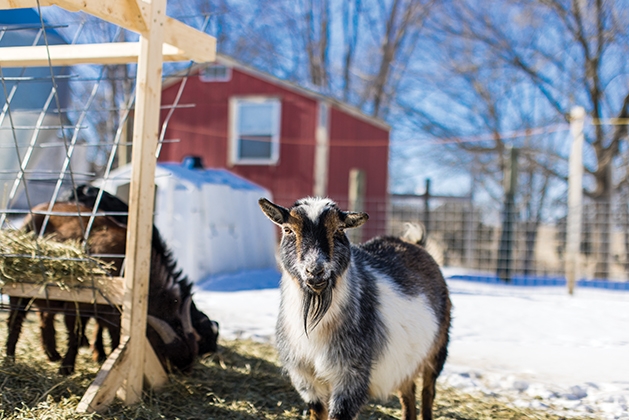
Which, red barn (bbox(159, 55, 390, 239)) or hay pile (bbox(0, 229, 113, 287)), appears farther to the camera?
red barn (bbox(159, 55, 390, 239))

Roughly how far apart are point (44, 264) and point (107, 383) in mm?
977

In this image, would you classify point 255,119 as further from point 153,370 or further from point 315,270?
point 315,270

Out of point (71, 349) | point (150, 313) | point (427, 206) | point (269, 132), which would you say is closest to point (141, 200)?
point (150, 313)

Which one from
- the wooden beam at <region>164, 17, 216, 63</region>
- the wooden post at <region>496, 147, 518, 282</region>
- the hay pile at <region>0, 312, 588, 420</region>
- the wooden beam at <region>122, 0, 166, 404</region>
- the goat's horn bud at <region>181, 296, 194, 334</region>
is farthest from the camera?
the wooden post at <region>496, 147, 518, 282</region>

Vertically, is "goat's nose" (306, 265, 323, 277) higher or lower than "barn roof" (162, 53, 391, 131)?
lower

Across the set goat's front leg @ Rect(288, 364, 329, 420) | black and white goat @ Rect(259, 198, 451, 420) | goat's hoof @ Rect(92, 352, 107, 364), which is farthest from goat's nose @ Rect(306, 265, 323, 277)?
goat's hoof @ Rect(92, 352, 107, 364)

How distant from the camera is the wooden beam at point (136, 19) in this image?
10.8 feet

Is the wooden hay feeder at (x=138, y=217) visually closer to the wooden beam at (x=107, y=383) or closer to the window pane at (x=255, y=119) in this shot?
the wooden beam at (x=107, y=383)

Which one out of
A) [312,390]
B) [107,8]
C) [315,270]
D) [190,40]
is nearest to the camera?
[315,270]

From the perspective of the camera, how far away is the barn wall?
Result: 44.8 ft

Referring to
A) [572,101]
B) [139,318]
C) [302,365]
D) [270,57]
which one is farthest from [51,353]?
[270,57]

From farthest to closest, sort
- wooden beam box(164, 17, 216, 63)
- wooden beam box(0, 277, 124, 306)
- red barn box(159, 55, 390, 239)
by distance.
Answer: red barn box(159, 55, 390, 239)
wooden beam box(164, 17, 216, 63)
wooden beam box(0, 277, 124, 306)

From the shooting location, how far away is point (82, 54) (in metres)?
4.29

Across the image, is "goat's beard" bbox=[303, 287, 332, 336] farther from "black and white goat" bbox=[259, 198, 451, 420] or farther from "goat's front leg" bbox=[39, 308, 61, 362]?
"goat's front leg" bbox=[39, 308, 61, 362]
